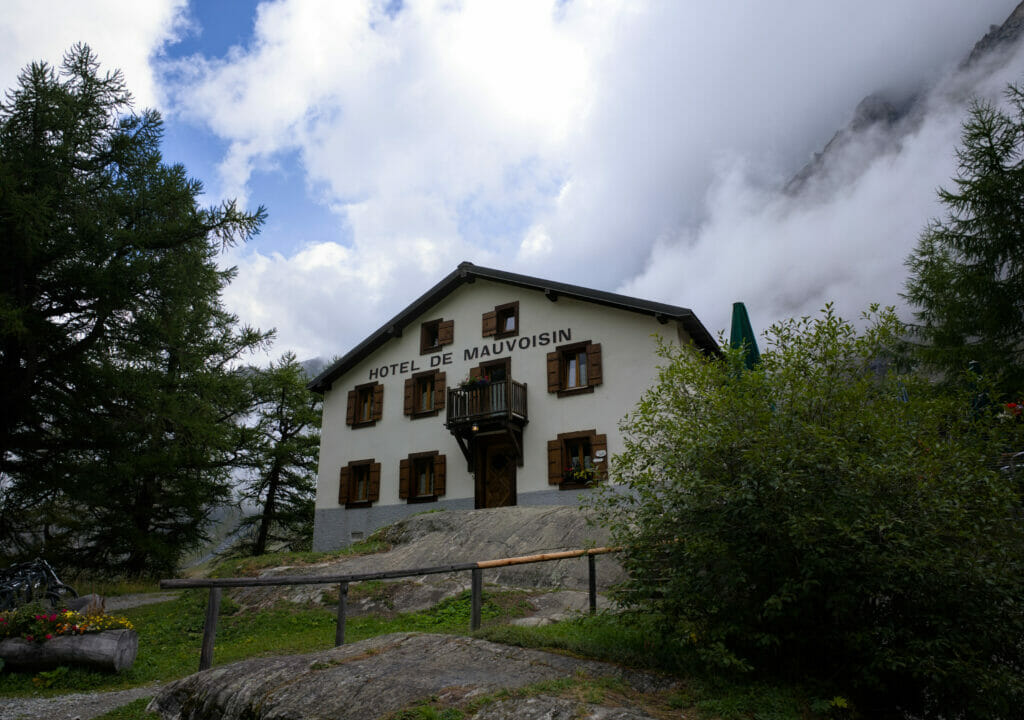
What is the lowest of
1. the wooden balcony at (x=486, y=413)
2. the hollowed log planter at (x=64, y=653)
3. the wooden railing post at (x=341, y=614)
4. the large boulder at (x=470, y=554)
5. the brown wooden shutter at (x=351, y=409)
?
the hollowed log planter at (x=64, y=653)

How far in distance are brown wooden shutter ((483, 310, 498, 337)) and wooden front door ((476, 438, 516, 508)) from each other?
3413mm

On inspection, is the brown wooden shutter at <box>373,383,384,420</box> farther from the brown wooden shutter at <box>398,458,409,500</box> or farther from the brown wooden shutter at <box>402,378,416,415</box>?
the brown wooden shutter at <box>398,458,409,500</box>

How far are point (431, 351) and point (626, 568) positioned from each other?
17.3m

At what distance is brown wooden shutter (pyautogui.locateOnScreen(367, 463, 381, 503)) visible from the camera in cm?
2234

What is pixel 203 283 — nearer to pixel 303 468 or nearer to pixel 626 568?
pixel 626 568

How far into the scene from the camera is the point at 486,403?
795 inches

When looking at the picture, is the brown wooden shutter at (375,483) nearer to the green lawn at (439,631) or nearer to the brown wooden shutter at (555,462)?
the brown wooden shutter at (555,462)

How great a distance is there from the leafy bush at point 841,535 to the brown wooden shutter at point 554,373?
45.3 ft

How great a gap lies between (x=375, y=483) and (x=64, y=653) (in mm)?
13917

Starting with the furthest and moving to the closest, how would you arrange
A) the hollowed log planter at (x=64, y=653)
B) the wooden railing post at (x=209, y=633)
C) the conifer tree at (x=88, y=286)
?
the conifer tree at (x=88, y=286) → the hollowed log planter at (x=64, y=653) → the wooden railing post at (x=209, y=633)

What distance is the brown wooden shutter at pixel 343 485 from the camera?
2305 centimetres

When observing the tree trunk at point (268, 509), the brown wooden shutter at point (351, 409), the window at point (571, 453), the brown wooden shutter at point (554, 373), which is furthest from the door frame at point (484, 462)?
the tree trunk at point (268, 509)

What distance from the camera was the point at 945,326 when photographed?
17.6m

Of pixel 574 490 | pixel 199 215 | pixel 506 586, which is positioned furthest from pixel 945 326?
pixel 199 215
